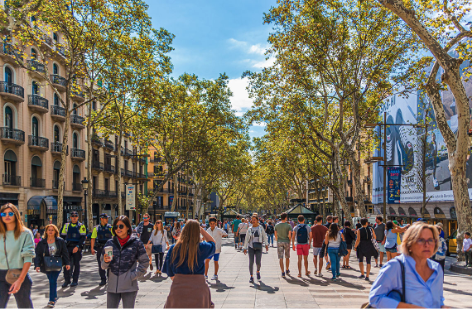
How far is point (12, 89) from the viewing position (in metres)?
26.5

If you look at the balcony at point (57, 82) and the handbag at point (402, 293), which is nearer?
the handbag at point (402, 293)

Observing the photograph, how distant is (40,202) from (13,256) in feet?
84.2

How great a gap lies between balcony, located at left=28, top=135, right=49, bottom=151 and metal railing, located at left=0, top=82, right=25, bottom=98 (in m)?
3.21

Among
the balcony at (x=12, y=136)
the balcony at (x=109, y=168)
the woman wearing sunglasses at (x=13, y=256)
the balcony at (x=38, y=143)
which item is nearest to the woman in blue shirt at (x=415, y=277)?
the woman wearing sunglasses at (x=13, y=256)

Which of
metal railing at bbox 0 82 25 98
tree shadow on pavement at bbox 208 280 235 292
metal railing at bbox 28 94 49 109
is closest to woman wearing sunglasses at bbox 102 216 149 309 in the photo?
tree shadow on pavement at bbox 208 280 235 292

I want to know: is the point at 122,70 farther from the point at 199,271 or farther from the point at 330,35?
the point at 199,271

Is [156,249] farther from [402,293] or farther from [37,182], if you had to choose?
[37,182]

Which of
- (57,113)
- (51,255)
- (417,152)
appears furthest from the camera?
(57,113)

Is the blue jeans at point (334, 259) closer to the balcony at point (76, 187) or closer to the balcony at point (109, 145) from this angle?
the balcony at point (76, 187)

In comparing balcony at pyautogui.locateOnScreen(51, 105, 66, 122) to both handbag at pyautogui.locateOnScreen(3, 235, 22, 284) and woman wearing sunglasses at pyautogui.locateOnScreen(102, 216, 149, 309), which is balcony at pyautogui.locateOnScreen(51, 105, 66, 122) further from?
woman wearing sunglasses at pyautogui.locateOnScreen(102, 216, 149, 309)

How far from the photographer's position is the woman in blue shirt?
9.65 feet

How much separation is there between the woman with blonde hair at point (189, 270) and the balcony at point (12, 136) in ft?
84.0

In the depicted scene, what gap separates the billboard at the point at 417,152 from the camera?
29.3 metres

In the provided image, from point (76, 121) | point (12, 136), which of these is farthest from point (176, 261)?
point (76, 121)
